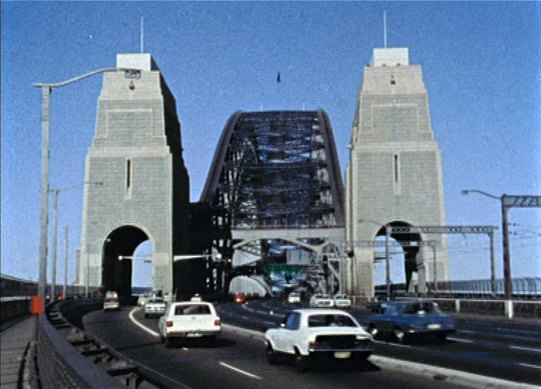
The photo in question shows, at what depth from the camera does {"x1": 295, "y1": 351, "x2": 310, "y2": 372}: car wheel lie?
19.1 m

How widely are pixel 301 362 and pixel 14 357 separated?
11.6 m

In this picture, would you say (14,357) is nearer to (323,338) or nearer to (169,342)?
(169,342)

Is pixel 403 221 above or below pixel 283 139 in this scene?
below

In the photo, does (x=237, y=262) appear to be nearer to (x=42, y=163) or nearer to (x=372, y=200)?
(x=372, y=200)

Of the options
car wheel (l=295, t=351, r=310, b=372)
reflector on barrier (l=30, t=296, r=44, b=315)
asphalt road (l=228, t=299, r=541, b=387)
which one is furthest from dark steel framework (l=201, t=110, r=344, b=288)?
car wheel (l=295, t=351, r=310, b=372)

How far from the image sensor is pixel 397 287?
477ft

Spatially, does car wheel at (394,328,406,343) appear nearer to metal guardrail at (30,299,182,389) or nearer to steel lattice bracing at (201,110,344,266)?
metal guardrail at (30,299,182,389)

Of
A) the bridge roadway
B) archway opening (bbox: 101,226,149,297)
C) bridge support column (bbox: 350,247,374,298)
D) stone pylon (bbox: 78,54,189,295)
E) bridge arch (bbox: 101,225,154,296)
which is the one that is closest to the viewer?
the bridge roadway

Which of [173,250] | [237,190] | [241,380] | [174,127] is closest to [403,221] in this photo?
[173,250]

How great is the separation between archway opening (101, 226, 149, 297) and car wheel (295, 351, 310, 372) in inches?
3186

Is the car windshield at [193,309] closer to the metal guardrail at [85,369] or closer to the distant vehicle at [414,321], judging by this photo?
the metal guardrail at [85,369]

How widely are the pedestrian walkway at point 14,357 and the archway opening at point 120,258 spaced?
200 ft

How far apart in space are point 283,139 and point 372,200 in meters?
65.7

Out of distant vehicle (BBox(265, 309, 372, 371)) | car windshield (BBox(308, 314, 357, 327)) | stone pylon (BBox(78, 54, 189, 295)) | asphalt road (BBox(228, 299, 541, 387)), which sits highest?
stone pylon (BBox(78, 54, 189, 295))
